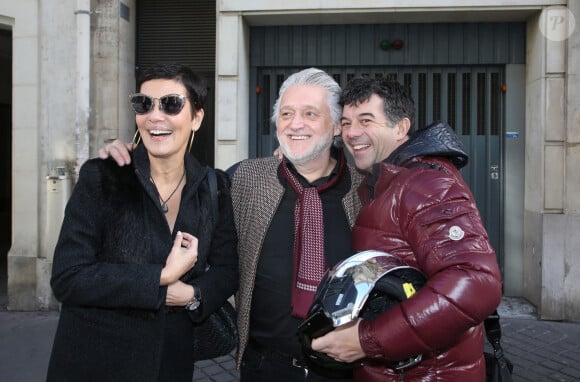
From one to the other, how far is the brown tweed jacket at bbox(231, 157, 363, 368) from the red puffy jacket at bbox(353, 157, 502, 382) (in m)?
0.60

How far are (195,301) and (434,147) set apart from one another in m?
1.16

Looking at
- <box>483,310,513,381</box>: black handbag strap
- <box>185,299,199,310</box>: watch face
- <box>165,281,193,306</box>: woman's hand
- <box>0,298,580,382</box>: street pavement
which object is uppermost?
<box>165,281,193,306</box>: woman's hand

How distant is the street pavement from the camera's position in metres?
4.51

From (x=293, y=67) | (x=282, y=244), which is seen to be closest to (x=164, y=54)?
(x=293, y=67)

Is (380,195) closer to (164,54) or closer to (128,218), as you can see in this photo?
(128,218)

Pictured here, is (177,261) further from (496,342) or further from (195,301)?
(496,342)

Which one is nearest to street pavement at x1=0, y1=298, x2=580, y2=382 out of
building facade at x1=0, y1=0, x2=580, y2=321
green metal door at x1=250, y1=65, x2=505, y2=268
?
building facade at x1=0, y1=0, x2=580, y2=321

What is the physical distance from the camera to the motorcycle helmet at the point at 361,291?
1584mm

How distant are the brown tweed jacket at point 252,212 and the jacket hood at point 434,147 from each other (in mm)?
568

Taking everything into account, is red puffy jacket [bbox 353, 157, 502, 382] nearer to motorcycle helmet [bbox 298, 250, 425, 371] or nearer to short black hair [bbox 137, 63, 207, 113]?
motorcycle helmet [bbox 298, 250, 425, 371]

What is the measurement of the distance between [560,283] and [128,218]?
18.4 feet

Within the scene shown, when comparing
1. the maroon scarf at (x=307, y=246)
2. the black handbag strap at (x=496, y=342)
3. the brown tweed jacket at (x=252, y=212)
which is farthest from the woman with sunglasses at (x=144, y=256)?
the black handbag strap at (x=496, y=342)

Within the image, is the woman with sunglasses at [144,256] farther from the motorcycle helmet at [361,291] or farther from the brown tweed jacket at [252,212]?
the motorcycle helmet at [361,291]

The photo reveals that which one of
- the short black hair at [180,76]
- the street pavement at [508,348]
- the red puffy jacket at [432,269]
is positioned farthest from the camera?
the street pavement at [508,348]
